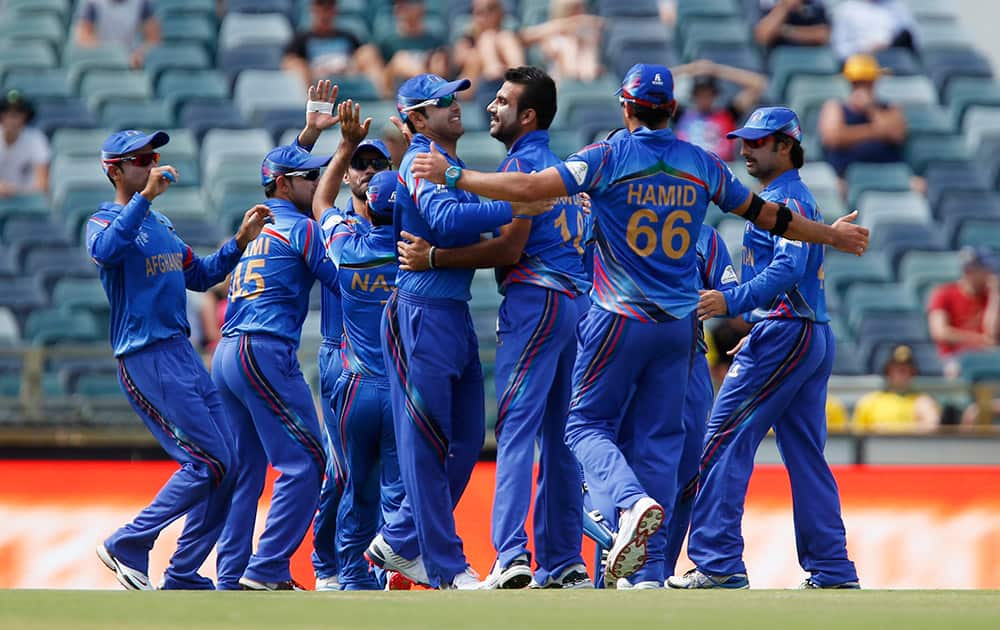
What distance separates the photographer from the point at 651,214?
8.01 metres

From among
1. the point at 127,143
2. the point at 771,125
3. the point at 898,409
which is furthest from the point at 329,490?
the point at 898,409

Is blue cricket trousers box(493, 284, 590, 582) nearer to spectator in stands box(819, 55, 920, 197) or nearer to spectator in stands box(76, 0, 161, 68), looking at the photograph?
spectator in stands box(819, 55, 920, 197)

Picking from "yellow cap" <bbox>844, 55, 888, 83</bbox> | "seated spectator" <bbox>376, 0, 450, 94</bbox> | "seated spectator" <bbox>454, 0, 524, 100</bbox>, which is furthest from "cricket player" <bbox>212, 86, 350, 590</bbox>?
"yellow cap" <bbox>844, 55, 888, 83</bbox>

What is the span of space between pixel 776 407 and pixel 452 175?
226 centimetres

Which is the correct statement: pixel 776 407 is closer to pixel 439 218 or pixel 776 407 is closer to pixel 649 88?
pixel 649 88

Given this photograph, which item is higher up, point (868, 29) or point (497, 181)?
point (497, 181)

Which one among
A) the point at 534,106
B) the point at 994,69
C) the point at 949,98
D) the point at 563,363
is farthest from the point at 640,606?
the point at 994,69

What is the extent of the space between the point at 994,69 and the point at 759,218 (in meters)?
13.6

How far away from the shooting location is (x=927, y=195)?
17.4 m

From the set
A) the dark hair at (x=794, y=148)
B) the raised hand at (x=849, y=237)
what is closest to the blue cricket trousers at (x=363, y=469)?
the dark hair at (x=794, y=148)

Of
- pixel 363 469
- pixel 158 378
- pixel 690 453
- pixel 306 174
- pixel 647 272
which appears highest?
pixel 306 174

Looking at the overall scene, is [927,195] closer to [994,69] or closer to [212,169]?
[994,69]

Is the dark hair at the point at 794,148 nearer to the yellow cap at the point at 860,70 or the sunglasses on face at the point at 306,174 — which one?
the sunglasses on face at the point at 306,174

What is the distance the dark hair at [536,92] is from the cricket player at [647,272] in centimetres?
32
